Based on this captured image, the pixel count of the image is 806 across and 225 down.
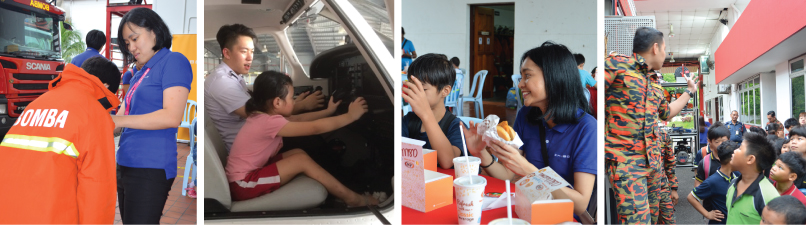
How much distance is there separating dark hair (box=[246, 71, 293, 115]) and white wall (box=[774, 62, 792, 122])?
8.24 m

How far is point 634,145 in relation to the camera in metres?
2.07

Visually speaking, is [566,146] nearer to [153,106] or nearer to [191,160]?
[153,106]

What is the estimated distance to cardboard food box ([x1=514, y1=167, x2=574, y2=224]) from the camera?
105 cm

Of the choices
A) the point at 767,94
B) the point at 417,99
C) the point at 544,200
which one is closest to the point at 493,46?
the point at 417,99

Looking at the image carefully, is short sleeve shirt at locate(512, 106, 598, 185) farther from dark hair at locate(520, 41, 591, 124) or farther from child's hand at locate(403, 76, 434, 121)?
child's hand at locate(403, 76, 434, 121)

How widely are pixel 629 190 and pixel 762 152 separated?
2.59ft

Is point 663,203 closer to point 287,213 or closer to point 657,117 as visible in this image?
point 657,117

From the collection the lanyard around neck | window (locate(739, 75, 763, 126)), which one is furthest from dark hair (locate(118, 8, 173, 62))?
window (locate(739, 75, 763, 126))

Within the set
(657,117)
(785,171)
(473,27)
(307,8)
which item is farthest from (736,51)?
(307,8)

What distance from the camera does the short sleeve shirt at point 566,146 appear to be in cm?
138

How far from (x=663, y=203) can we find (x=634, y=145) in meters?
0.79

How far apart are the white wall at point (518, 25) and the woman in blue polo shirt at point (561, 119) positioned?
269 cm

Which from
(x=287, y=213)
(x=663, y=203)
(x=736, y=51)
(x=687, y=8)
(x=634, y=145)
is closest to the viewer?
(x=287, y=213)

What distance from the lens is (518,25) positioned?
5.49 metres
